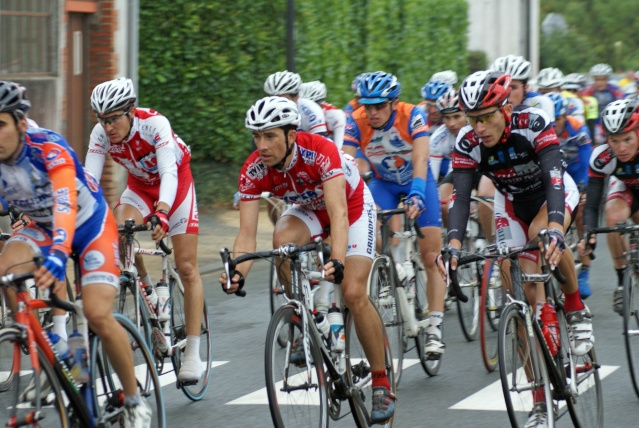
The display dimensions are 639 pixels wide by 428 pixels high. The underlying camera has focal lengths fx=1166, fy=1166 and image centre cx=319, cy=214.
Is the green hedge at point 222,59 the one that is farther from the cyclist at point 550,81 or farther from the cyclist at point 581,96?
the cyclist at point 550,81

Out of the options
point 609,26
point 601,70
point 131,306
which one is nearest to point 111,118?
point 131,306

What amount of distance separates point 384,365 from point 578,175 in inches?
246

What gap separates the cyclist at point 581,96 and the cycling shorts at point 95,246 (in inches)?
486

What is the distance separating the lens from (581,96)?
2272cm

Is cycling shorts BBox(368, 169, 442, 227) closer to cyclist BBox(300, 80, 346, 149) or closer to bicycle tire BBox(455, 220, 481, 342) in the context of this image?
bicycle tire BBox(455, 220, 481, 342)

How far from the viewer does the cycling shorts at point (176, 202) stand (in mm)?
7887

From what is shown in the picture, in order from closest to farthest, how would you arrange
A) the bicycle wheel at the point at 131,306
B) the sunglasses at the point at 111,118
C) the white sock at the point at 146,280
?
the bicycle wheel at the point at 131,306, the sunglasses at the point at 111,118, the white sock at the point at 146,280

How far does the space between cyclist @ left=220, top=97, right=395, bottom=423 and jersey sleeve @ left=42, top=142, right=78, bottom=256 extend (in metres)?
1.04

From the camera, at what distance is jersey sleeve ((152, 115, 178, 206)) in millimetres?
7363

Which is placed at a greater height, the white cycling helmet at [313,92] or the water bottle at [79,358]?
the white cycling helmet at [313,92]

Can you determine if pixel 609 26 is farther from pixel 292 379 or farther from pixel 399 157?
pixel 292 379

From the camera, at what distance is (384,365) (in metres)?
6.67

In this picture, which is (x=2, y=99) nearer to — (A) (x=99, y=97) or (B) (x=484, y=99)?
(A) (x=99, y=97)

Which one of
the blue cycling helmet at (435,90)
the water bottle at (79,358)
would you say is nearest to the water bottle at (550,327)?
the water bottle at (79,358)
